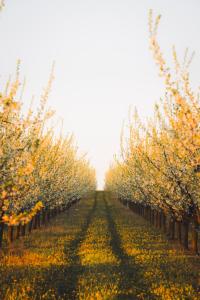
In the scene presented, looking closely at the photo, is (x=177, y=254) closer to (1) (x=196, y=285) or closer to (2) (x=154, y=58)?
(1) (x=196, y=285)

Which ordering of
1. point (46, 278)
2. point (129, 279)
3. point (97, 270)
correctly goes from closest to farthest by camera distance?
1. point (46, 278)
2. point (129, 279)
3. point (97, 270)

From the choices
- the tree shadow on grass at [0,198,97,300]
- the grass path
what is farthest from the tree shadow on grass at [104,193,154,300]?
the tree shadow on grass at [0,198,97,300]

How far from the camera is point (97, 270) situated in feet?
43.2

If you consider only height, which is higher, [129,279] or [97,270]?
[97,270]

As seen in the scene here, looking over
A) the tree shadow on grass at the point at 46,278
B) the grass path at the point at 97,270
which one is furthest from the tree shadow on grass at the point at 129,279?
the tree shadow on grass at the point at 46,278

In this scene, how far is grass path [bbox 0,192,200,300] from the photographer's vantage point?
10719 mm

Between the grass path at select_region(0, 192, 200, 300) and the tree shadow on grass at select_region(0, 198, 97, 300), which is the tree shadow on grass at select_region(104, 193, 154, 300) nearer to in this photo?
the grass path at select_region(0, 192, 200, 300)

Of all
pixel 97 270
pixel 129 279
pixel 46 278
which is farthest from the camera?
pixel 97 270

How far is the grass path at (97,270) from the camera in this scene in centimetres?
1072

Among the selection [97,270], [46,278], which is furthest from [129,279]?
[46,278]

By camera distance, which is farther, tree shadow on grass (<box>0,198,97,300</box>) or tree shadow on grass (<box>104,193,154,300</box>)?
tree shadow on grass (<box>104,193,154,300</box>)

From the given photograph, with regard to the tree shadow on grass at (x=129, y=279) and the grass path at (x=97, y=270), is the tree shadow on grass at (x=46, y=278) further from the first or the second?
the tree shadow on grass at (x=129, y=279)

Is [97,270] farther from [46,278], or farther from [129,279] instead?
[46,278]

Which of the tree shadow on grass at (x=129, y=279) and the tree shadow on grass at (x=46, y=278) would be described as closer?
the tree shadow on grass at (x=46, y=278)
